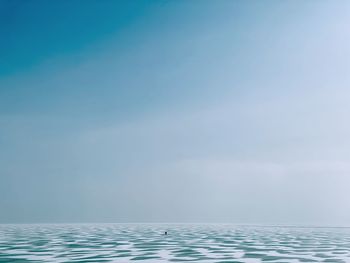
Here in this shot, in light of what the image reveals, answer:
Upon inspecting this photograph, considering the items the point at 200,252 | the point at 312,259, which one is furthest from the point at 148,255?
the point at 312,259

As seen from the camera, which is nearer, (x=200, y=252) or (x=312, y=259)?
(x=312, y=259)

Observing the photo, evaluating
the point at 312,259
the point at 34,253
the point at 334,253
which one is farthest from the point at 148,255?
the point at 334,253

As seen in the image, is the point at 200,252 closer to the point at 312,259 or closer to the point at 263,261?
the point at 263,261

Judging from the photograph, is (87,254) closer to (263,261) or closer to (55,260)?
(55,260)

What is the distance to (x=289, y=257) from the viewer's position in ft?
63.6

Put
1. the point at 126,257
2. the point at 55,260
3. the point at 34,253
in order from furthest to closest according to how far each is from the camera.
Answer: the point at 34,253 < the point at 126,257 < the point at 55,260

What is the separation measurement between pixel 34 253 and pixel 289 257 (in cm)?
1296

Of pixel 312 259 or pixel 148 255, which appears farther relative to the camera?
pixel 148 255

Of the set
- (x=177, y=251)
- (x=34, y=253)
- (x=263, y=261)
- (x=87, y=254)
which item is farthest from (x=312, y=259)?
(x=34, y=253)

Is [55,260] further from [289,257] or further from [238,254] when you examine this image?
[289,257]

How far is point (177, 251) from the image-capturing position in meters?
21.8

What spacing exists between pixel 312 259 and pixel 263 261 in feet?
8.59

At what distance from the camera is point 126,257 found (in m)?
19.1

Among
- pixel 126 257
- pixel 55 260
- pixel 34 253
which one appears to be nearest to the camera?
pixel 55 260
